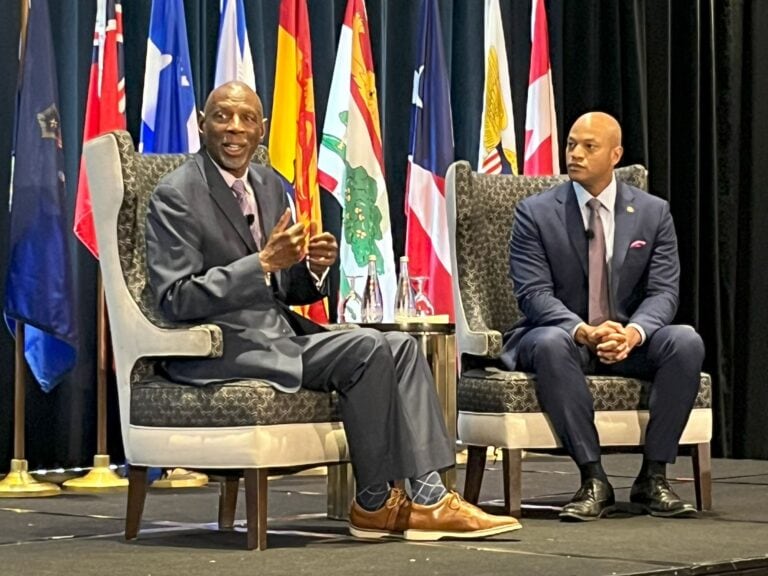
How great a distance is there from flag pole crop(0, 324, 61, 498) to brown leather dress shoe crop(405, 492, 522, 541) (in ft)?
6.29

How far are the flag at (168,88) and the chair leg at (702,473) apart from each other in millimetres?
2297

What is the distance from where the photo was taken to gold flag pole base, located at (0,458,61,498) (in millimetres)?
5043

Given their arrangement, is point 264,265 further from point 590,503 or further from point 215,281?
point 590,503

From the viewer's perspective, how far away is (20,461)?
5160 mm

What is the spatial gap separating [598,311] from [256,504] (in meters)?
1.34

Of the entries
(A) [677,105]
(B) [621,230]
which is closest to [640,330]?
(B) [621,230]

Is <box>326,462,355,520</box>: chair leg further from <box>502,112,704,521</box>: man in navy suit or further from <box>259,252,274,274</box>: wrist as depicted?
<box>259,252,274,274</box>: wrist

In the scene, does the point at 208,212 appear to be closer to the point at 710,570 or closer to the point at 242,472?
the point at 242,472

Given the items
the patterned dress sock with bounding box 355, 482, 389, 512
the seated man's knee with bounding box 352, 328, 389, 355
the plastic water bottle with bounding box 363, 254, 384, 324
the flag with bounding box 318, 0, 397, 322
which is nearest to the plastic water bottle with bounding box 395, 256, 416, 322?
the plastic water bottle with bounding box 363, 254, 384, 324

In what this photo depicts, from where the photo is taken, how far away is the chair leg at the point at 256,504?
11.7 ft

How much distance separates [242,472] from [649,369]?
131cm

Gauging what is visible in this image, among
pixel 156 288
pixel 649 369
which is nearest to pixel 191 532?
pixel 156 288

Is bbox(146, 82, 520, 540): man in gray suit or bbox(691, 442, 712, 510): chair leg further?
bbox(691, 442, 712, 510): chair leg

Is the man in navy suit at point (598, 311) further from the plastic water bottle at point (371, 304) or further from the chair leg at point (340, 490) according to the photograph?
the chair leg at point (340, 490)
